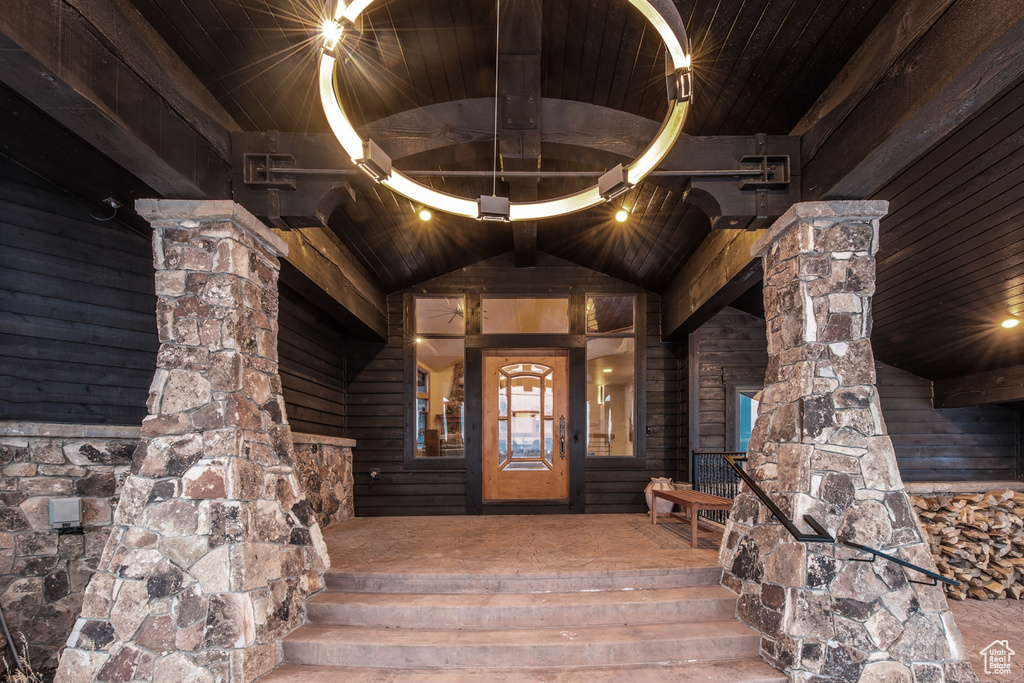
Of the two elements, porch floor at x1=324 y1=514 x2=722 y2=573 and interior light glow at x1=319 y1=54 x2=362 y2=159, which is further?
porch floor at x1=324 y1=514 x2=722 y2=573

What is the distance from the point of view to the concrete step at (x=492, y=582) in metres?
3.59

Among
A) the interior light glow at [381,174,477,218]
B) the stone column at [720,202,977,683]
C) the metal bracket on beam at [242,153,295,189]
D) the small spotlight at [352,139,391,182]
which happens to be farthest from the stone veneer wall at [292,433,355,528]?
the stone column at [720,202,977,683]

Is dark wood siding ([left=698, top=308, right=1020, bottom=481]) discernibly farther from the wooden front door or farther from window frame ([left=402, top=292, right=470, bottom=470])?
window frame ([left=402, top=292, right=470, bottom=470])

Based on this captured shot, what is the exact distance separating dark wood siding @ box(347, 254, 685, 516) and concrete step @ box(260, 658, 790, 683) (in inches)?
165

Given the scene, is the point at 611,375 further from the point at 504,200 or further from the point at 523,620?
the point at 504,200

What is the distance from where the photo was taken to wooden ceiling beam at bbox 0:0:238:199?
212 centimetres

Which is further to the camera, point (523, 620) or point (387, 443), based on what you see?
point (387, 443)

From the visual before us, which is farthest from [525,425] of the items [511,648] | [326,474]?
[511,648]

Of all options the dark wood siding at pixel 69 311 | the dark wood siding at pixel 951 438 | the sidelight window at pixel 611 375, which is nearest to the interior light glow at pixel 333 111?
the dark wood siding at pixel 69 311

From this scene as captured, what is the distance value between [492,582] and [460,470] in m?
3.72

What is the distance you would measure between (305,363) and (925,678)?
5515 millimetres

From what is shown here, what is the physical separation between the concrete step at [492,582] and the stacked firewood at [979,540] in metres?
3.21

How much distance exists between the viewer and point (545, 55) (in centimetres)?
361

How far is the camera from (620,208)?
5.52 m
